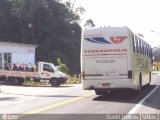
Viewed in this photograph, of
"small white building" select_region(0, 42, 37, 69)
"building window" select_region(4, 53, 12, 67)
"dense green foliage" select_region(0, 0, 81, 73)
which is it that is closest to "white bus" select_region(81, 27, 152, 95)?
"small white building" select_region(0, 42, 37, 69)

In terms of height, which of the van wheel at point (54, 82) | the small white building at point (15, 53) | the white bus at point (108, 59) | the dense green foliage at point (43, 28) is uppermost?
the dense green foliage at point (43, 28)

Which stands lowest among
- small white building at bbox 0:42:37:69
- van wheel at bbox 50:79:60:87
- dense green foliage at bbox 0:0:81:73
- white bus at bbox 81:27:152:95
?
van wheel at bbox 50:79:60:87

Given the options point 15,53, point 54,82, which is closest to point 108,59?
point 54,82

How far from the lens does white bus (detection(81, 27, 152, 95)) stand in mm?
20500

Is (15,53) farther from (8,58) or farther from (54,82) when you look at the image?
(54,82)

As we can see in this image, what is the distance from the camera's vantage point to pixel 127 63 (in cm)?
2050

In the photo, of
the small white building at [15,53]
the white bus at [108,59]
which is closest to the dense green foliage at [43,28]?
the small white building at [15,53]

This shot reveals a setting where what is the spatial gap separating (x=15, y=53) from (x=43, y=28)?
25.2 meters

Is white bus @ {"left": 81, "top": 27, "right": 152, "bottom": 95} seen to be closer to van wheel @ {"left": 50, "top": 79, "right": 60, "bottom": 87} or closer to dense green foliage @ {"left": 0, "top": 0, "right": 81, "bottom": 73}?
van wheel @ {"left": 50, "top": 79, "right": 60, "bottom": 87}

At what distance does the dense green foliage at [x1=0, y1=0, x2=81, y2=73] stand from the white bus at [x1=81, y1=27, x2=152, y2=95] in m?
51.8

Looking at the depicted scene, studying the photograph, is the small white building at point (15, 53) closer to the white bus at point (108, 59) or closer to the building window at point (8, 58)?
the building window at point (8, 58)

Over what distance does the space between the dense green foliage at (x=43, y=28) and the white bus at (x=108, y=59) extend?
51824 mm

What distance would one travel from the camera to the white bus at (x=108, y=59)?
2050cm

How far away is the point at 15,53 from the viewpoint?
50188 millimetres
